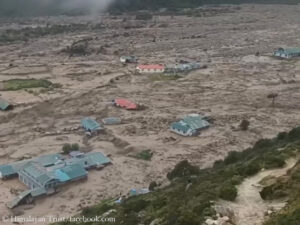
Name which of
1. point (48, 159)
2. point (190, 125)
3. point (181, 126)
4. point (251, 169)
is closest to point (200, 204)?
point (251, 169)

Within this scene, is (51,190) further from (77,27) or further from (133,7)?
(133,7)

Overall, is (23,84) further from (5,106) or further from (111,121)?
(111,121)

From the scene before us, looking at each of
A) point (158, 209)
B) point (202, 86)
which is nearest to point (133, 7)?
point (202, 86)

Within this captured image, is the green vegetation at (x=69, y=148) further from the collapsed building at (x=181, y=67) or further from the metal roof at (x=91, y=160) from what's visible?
the collapsed building at (x=181, y=67)

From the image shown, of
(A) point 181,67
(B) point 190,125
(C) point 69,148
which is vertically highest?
(A) point 181,67

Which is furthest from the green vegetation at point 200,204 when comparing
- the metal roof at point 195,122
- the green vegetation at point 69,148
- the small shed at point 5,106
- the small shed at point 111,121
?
the small shed at point 5,106

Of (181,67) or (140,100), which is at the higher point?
(181,67)

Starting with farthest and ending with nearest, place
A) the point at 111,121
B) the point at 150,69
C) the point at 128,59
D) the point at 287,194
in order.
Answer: the point at 128,59, the point at 150,69, the point at 111,121, the point at 287,194
